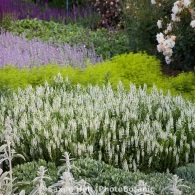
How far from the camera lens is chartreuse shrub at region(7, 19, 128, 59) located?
8906mm

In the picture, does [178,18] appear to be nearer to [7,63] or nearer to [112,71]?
[112,71]

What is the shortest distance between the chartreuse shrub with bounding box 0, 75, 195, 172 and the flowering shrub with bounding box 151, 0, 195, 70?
192 cm

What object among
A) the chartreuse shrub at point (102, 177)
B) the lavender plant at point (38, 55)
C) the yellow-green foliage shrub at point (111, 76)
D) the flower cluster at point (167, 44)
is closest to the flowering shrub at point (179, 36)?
the flower cluster at point (167, 44)

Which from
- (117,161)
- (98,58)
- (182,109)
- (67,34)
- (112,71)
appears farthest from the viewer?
(67,34)

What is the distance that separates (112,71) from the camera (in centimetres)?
668

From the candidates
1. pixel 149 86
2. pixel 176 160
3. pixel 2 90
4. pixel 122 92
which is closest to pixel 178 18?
pixel 149 86

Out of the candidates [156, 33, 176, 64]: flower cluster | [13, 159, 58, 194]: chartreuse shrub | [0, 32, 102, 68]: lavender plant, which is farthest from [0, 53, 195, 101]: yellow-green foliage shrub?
[13, 159, 58, 194]: chartreuse shrub

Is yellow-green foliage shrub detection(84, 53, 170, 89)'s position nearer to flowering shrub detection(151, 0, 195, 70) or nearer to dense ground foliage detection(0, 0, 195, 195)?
dense ground foliage detection(0, 0, 195, 195)

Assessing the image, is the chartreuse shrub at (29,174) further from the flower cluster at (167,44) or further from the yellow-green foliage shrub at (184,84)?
the flower cluster at (167,44)

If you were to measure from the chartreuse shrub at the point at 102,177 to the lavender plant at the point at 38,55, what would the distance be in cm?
316

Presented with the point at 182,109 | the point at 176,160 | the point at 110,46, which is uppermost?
the point at 110,46

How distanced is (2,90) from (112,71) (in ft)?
4.65

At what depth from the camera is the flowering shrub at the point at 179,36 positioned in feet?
Answer: 22.3

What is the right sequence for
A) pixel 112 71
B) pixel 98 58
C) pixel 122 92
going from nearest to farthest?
pixel 122 92 → pixel 112 71 → pixel 98 58
